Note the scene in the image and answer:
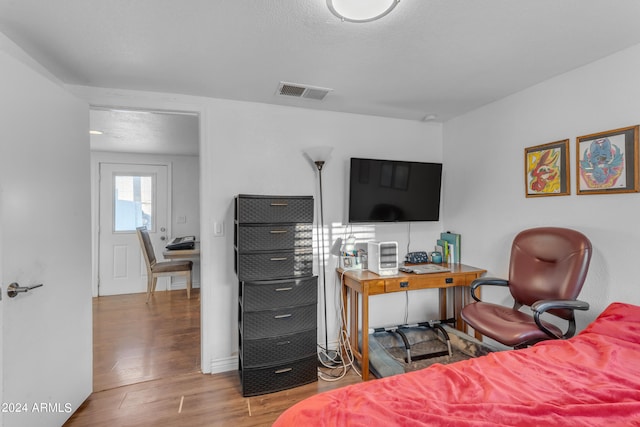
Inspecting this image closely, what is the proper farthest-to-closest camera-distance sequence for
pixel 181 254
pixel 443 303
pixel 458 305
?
1. pixel 181 254
2. pixel 443 303
3. pixel 458 305

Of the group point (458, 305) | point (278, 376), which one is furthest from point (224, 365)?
point (458, 305)

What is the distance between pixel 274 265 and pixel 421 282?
1.24 metres

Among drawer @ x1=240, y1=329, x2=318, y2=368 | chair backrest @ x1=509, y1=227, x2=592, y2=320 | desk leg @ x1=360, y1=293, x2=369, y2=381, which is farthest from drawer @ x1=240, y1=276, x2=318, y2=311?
chair backrest @ x1=509, y1=227, x2=592, y2=320

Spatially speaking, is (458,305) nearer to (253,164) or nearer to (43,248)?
(253,164)

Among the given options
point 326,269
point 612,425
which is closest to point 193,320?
point 326,269

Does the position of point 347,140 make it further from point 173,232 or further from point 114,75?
point 173,232

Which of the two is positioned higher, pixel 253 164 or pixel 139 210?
pixel 253 164

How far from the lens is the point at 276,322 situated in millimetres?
2213

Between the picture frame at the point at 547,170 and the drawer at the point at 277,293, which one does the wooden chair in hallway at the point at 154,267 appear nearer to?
the drawer at the point at 277,293

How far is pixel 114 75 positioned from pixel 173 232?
342cm

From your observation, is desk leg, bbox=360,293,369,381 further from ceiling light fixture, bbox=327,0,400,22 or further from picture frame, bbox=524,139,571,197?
ceiling light fixture, bbox=327,0,400,22

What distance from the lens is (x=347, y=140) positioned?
2.88 meters

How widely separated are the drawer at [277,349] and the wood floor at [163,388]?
0.24m

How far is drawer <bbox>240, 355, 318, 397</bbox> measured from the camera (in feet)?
7.00
